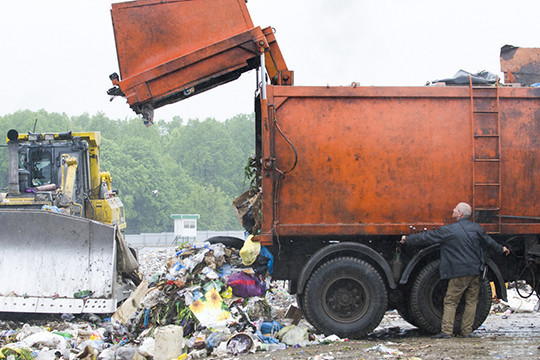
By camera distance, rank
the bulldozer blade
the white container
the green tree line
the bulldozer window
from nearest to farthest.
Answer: the white container < the bulldozer blade < the bulldozer window < the green tree line

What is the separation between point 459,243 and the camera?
5.70m

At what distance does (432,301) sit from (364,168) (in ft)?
5.00

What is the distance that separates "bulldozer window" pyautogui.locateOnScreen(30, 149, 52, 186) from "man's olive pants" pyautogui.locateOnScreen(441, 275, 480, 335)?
6993 millimetres

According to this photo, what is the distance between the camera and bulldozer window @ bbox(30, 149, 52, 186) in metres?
10.1

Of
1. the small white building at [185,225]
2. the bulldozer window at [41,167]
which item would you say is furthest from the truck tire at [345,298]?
the small white building at [185,225]

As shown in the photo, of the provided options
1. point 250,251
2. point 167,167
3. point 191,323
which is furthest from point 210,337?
point 167,167

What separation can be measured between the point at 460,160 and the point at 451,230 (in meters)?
0.72

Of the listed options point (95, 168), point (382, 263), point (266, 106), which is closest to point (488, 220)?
point (382, 263)

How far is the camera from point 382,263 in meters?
5.89

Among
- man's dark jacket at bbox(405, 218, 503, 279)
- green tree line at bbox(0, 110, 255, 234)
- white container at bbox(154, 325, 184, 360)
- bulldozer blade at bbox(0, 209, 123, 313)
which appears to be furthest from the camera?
green tree line at bbox(0, 110, 255, 234)

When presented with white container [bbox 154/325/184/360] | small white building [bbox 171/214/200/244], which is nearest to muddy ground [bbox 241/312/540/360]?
white container [bbox 154/325/184/360]

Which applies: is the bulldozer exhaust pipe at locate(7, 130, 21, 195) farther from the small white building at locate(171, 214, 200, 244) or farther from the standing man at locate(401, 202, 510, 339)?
the small white building at locate(171, 214, 200, 244)

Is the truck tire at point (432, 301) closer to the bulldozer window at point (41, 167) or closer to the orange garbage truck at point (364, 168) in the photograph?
the orange garbage truck at point (364, 168)

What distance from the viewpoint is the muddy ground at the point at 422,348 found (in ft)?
16.2
